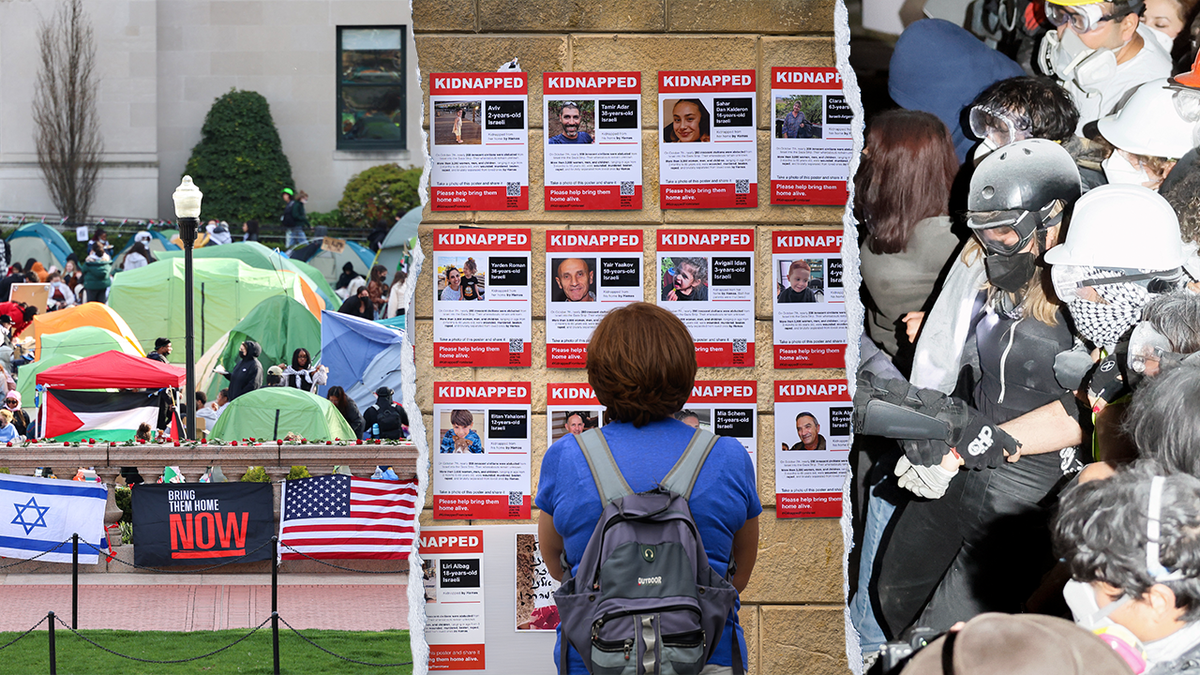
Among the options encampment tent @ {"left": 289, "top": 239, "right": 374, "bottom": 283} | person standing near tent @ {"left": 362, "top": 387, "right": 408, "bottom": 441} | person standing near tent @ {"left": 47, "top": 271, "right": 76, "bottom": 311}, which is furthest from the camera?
encampment tent @ {"left": 289, "top": 239, "right": 374, "bottom": 283}

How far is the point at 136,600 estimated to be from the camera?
404 inches

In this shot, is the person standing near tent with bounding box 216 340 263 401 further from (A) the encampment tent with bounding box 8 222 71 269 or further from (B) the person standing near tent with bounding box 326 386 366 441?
(A) the encampment tent with bounding box 8 222 71 269

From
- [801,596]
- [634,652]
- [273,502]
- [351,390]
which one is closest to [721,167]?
[801,596]

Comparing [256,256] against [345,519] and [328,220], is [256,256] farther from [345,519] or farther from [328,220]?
[345,519]

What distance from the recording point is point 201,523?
10.9m

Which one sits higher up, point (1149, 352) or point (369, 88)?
point (369, 88)

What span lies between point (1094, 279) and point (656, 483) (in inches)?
70.7

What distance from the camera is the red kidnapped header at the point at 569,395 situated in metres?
4.35

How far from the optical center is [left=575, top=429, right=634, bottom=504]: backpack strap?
308 cm

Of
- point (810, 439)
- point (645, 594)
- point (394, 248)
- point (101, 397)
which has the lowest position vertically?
point (101, 397)

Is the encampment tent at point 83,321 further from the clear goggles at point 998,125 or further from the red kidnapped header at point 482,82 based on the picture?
the clear goggles at point 998,125

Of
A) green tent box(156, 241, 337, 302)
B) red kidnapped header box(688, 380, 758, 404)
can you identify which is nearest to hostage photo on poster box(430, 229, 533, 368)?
red kidnapped header box(688, 380, 758, 404)

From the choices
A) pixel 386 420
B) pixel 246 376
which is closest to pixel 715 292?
pixel 386 420

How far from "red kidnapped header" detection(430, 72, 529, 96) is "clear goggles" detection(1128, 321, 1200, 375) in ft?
7.78
